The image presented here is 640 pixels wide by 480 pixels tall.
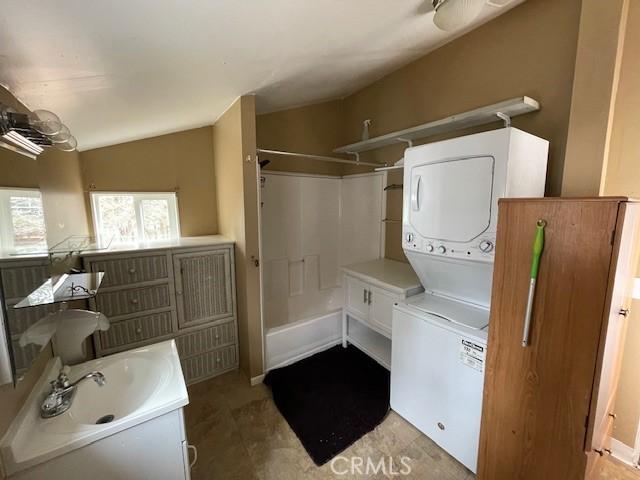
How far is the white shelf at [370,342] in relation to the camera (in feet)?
8.59

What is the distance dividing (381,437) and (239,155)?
2.33 metres

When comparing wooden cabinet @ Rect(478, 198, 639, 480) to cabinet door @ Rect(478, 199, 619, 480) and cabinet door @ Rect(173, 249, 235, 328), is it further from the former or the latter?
cabinet door @ Rect(173, 249, 235, 328)

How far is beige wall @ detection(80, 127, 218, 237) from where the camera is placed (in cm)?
236

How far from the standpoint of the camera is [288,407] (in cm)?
211

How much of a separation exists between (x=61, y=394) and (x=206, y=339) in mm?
1285

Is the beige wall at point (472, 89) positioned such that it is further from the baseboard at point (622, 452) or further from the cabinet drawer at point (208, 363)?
the cabinet drawer at point (208, 363)

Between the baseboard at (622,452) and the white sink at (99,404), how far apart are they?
8.40ft

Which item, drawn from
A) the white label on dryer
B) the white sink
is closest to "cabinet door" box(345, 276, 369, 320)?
the white label on dryer

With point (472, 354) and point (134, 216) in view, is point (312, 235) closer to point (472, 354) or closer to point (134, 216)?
point (134, 216)

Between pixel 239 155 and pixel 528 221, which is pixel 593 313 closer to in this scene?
pixel 528 221

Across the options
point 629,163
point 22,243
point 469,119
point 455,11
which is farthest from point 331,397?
point 455,11

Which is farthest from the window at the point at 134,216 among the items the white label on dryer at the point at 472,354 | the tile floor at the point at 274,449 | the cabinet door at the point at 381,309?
the white label on dryer at the point at 472,354

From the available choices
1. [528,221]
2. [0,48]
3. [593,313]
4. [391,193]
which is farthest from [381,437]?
[0,48]

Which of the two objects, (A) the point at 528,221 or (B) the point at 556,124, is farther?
(B) the point at 556,124
